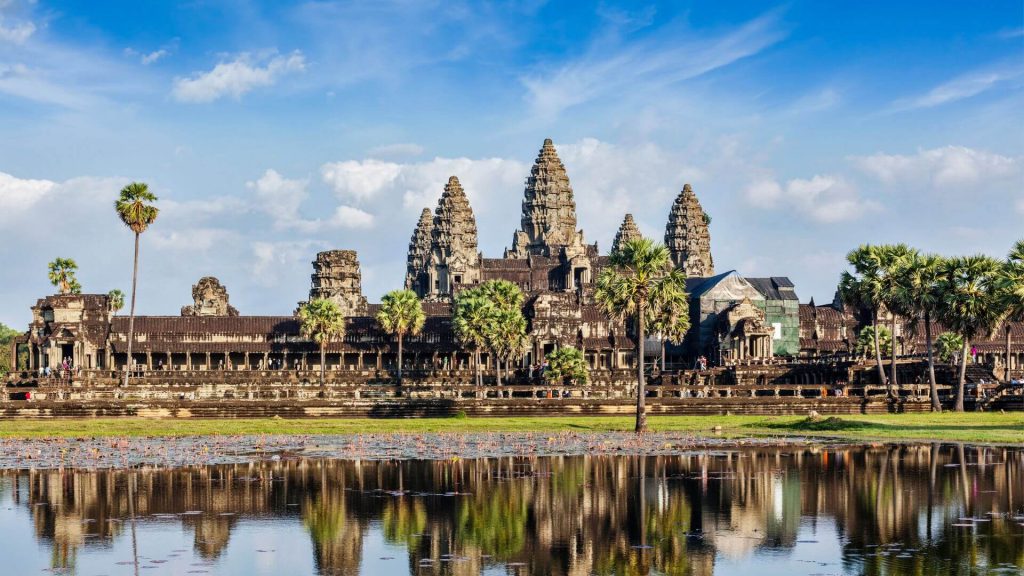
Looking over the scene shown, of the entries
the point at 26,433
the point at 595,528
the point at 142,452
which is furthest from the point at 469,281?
the point at 595,528

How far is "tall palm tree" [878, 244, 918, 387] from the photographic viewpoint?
262 ft

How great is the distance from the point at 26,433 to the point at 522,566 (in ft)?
132

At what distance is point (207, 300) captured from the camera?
145 m

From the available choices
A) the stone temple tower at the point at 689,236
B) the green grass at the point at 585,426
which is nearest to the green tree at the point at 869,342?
the green grass at the point at 585,426

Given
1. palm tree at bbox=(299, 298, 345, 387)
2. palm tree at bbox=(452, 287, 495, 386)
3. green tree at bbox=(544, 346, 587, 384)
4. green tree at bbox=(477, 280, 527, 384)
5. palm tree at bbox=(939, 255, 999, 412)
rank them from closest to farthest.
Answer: palm tree at bbox=(939, 255, 999, 412) → green tree at bbox=(544, 346, 587, 384) → palm tree at bbox=(452, 287, 495, 386) → green tree at bbox=(477, 280, 527, 384) → palm tree at bbox=(299, 298, 345, 387)

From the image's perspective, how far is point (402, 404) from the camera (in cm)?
7238

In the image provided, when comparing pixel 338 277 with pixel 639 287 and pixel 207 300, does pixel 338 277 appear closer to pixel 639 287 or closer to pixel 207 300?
pixel 207 300

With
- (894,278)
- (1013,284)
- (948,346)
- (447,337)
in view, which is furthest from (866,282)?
(447,337)

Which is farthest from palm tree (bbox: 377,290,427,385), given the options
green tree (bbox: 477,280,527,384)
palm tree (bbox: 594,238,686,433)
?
palm tree (bbox: 594,238,686,433)

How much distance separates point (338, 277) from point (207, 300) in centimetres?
1585

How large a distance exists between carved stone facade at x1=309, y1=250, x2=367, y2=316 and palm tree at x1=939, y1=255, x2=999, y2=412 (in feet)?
277

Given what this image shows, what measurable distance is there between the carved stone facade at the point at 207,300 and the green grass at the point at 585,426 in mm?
75961

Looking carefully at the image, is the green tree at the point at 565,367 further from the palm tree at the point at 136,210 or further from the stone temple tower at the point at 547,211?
the stone temple tower at the point at 547,211

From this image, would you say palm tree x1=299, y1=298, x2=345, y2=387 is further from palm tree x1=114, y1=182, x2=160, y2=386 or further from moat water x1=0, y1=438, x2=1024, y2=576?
moat water x1=0, y1=438, x2=1024, y2=576
